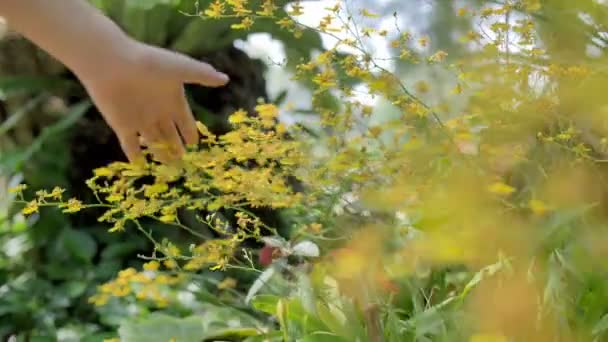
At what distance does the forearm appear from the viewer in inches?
22.9

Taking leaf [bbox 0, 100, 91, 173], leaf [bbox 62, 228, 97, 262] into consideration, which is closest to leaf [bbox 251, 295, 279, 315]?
leaf [bbox 62, 228, 97, 262]

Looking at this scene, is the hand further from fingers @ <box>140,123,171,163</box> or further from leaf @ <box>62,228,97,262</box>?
leaf @ <box>62,228,97,262</box>

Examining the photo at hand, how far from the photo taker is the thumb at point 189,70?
1.94ft

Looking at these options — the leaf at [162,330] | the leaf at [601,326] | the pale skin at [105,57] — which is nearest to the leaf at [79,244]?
the leaf at [162,330]

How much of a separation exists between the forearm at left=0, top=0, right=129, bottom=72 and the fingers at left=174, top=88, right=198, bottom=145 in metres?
0.08

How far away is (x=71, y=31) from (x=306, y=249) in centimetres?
35

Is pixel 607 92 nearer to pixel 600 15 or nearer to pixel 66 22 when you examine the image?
pixel 600 15

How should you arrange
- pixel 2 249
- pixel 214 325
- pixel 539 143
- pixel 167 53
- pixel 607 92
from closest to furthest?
pixel 607 92 < pixel 167 53 < pixel 539 143 < pixel 214 325 < pixel 2 249

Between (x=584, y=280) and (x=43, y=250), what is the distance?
3.54ft

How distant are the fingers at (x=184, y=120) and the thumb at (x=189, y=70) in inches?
1.9

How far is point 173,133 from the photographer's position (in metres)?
0.67

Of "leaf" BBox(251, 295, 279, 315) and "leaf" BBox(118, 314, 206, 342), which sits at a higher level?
"leaf" BBox(251, 295, 279, 315)

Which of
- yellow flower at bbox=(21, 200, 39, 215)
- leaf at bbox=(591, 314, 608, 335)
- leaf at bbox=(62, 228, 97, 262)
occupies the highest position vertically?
yellow flower at bbox=(21, 200, 39, 215)

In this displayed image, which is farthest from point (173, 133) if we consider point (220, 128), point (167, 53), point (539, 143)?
point (220, 128)
